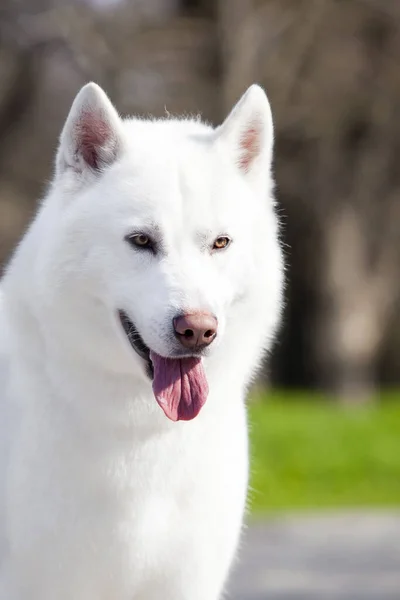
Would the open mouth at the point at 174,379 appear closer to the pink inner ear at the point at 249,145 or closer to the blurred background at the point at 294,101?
the pink inner ear at the point at 249,145

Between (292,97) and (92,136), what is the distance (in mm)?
16655

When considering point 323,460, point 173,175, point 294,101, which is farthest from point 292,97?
point 173,175

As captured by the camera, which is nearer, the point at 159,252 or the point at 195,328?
the point at 195,328

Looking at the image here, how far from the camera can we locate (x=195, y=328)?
387cm

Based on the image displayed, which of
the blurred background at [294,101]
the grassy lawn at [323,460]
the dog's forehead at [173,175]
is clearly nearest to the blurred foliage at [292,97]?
the blurred background at [294,101]

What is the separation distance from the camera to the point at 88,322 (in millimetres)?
4188

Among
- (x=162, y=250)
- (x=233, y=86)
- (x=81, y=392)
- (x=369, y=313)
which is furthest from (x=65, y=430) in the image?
(x=369, y=313)

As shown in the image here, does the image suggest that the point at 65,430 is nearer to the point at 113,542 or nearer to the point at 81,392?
the point at 81,392

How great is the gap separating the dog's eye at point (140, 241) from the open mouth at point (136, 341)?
22 cm

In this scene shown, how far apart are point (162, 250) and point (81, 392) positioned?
580 mm

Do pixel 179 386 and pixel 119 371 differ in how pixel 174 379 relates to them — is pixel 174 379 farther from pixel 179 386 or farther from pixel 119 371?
pixel 119 371

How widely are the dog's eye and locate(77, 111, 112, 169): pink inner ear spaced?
383 mm

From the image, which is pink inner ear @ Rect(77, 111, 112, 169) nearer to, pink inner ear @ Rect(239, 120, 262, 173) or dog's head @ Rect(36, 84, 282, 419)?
dog's head @ Rect(36, 84, 282, 419)

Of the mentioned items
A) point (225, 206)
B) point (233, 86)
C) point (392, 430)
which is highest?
point (225, 206)
